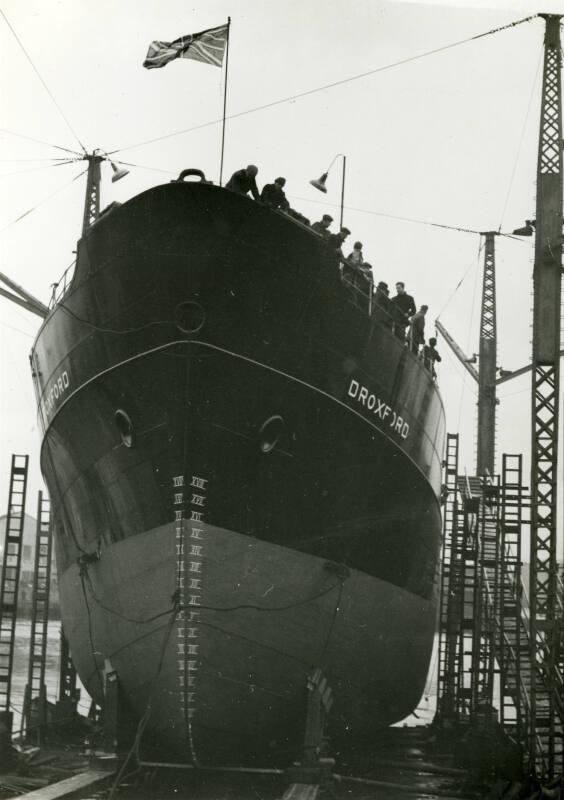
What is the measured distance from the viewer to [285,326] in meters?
10.6

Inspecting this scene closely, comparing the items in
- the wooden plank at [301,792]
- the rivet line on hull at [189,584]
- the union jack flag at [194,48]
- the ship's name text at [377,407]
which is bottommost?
the wooden plank at [301,792]

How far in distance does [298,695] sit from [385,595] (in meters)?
2.07

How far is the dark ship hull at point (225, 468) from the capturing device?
32.3 feet

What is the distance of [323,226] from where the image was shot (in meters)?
12.2

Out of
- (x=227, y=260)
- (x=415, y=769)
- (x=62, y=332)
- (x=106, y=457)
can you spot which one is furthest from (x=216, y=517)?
(x=415, y=769)

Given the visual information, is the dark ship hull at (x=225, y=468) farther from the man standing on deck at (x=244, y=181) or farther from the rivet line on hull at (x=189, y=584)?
the man standing on deck at (x=244, y=181)

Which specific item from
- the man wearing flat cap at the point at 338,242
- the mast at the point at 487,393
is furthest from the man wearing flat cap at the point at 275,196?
the mast at the point at 487,393

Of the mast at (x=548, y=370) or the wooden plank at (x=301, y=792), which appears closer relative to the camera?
the wooden plank at (x=301, y=792)

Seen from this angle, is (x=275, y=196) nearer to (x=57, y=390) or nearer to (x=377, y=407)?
(x=377, y=407)

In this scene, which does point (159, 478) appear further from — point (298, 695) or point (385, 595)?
point (385, 595)

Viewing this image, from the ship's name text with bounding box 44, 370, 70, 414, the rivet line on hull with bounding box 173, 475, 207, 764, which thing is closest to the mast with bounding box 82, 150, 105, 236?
the ship's name text with bounding box 44, 370, 70, 414

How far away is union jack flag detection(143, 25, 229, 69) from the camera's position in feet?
36.7

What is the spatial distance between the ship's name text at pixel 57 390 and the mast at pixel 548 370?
225 inches

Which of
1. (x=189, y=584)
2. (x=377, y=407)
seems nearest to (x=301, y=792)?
(x=189, y=584)
